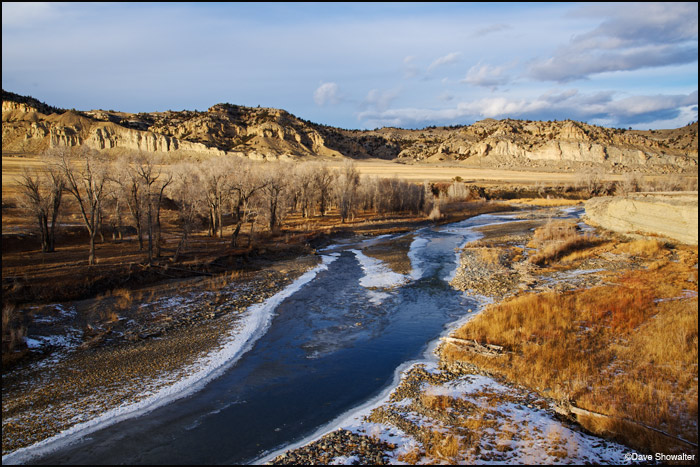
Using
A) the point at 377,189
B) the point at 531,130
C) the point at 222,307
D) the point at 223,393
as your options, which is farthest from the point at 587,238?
the point at 531,130

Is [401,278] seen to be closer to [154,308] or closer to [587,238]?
[154,308]

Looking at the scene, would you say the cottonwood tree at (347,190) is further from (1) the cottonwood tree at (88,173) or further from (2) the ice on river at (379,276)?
(1) the cottonwood tree at (88,173)

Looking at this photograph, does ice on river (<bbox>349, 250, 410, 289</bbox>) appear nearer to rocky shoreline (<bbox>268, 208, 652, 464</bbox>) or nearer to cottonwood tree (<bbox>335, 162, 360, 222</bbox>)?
rocky shoreline (<bbox>268, 208, 652, 464</bbox>)

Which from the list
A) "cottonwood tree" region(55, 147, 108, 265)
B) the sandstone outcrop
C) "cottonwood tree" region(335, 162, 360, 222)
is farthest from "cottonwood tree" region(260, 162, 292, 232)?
the sandstone outcrop

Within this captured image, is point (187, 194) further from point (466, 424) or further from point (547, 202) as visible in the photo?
point (547, 202)

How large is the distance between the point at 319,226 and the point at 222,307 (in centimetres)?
2663

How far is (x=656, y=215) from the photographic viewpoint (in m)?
26.4

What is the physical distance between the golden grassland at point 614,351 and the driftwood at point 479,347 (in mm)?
233

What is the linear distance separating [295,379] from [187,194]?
31991mm

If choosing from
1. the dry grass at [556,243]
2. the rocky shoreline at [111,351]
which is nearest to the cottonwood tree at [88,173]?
the rocky shoreline at [111,351]

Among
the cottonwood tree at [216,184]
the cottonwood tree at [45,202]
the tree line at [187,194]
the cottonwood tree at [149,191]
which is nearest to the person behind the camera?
the cottonwood tree at [149,191]

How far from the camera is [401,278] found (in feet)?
77.2

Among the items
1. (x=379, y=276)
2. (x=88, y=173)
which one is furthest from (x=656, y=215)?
(x=88, y=173)

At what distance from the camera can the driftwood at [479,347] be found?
1232 cm
